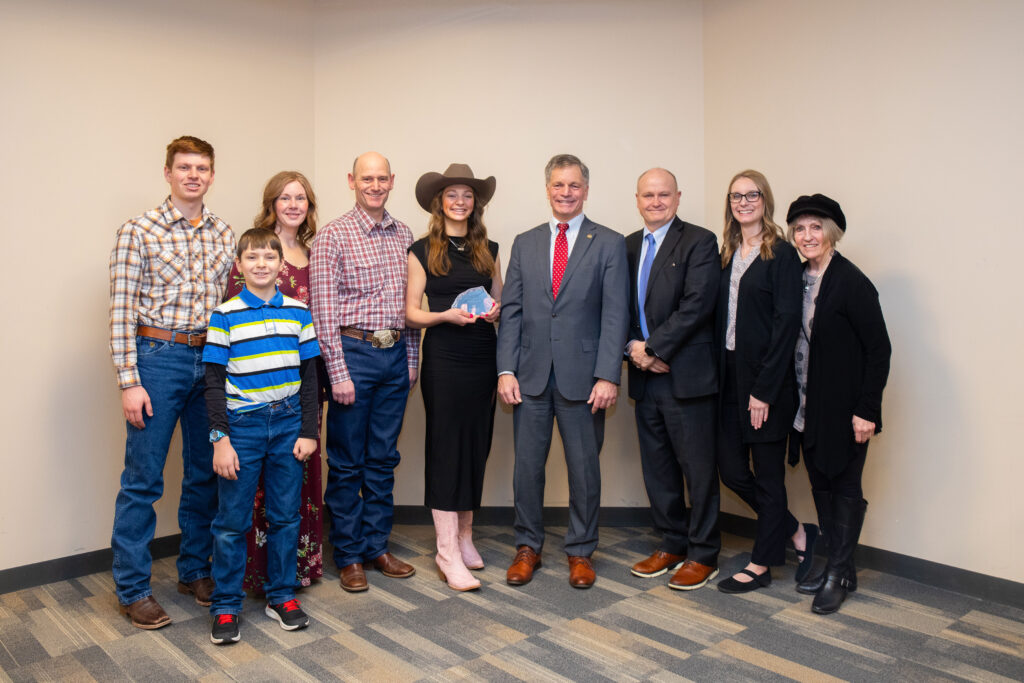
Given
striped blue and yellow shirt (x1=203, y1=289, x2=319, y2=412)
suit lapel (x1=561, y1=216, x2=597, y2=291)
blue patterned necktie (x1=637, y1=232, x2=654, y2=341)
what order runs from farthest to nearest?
blue patterned necktie (x1=637, y1=232, x2=654, y2=341) → suit lapel (x1=561, y1=216, x2=597, y2=291) → striped blue and yellow shirt (x1=203, y1=289, x2=319, y2=412)

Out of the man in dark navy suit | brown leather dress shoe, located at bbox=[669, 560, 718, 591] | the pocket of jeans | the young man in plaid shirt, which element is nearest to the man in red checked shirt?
the young man in plaid shirt

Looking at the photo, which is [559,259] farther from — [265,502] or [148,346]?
[148,346]

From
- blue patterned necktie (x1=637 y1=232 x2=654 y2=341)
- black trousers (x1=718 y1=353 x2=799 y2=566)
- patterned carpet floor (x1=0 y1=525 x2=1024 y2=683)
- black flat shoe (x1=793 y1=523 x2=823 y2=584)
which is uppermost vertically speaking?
blue patterned necktie (x1=637 y1=232 x2=654 y2=341)

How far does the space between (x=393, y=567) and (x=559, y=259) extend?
156cm

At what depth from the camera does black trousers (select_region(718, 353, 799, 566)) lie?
3123 millimetres

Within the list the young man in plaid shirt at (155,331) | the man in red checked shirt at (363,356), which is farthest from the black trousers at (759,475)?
the young man in plaid shirt at (155,331)

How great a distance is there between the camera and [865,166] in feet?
11.0

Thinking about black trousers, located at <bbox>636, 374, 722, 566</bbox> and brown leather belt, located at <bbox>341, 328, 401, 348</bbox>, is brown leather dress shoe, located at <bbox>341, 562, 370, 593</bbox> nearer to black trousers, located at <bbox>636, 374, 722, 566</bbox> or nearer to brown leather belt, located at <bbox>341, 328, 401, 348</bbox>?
brown leather belt, located at <bbox>341, 328, 401, 348</bbox>

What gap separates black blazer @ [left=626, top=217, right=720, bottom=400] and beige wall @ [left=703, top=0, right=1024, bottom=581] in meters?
0.79

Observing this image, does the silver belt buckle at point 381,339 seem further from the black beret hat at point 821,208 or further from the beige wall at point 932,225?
the beige wall at point 932,225

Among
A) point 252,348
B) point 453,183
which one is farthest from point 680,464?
point 252,348

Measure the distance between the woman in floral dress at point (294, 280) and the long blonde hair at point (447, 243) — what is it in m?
0.52

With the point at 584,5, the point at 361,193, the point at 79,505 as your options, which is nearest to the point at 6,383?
the point at 79,505

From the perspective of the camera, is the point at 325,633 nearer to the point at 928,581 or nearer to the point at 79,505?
the point at 79,505
